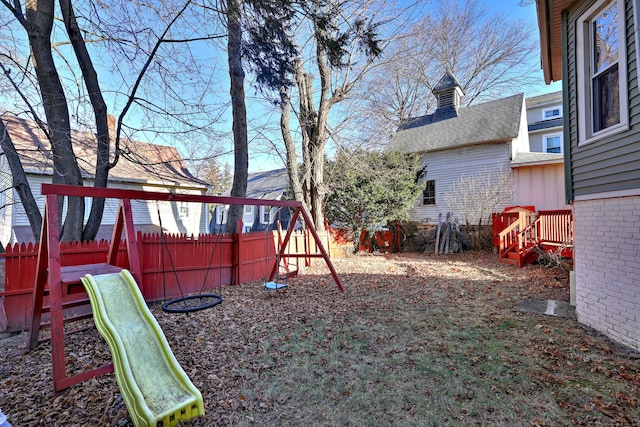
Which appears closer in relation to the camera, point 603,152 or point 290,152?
point 603,152

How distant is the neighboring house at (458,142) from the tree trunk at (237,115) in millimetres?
10213

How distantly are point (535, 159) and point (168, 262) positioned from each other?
553 inches

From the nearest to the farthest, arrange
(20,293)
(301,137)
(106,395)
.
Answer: (106,395) → (20,293) → (301,137)

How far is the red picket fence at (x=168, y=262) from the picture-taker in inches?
165

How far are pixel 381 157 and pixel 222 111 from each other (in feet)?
24.6

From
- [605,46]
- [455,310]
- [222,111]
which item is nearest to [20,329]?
[222,111]

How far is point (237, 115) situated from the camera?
291 inches

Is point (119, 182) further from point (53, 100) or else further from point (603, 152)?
point (603, 152)

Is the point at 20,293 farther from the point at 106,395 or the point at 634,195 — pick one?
the point at 634,195

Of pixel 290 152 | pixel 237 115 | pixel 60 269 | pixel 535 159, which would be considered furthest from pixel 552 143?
pixel 60 269

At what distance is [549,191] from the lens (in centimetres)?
1264

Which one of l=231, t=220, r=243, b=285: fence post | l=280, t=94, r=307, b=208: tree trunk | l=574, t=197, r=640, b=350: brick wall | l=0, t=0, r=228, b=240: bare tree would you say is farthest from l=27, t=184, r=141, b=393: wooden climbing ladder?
l=280, t=94, r=307, b=208: tree trunk

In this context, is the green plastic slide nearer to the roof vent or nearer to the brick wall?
the brick wall

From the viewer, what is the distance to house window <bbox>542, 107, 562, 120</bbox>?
70.0 ft
